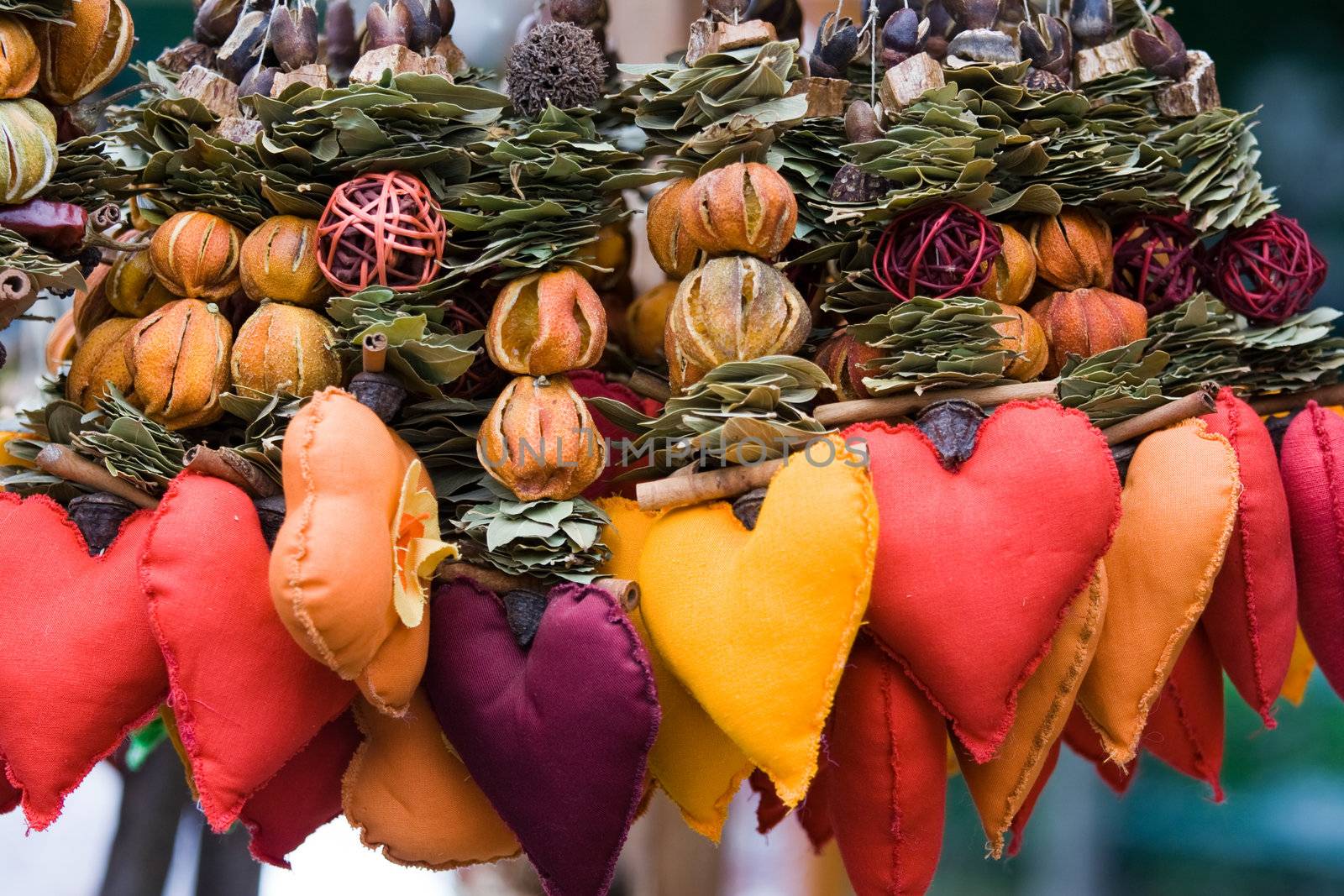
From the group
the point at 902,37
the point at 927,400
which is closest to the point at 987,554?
the point at 927,400

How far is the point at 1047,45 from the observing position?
98 cm

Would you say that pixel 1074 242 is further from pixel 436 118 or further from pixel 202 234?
pixel 202 234

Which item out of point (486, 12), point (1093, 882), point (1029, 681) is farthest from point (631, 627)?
point (1093, 882)

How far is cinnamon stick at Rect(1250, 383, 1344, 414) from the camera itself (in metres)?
0.98

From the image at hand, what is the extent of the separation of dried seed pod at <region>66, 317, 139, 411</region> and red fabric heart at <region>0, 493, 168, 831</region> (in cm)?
13

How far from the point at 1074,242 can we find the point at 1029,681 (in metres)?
0.33

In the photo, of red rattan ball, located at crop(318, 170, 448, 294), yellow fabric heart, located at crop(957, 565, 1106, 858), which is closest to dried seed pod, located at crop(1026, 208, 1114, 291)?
yellow fabric heart, located at crop(957, 565, 1106, 858)

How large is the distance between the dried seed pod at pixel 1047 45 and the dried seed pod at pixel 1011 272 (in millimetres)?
186

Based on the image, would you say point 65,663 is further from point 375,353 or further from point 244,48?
point 244,48

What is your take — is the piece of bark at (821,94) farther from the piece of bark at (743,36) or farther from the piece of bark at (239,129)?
the piece of bark at (239,129)

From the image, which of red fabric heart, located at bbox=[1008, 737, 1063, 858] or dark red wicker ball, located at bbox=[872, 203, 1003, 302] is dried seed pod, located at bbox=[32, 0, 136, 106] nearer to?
dark red wicker ball, located at bbox=[872, 203, 1003, 302]

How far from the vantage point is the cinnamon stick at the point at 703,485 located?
0.79m

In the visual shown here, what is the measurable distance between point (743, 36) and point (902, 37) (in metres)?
0.14

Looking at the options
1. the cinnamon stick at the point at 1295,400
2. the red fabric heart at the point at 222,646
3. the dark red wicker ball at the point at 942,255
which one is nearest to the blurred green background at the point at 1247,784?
the cinnamon stick at the point at 1295,400
